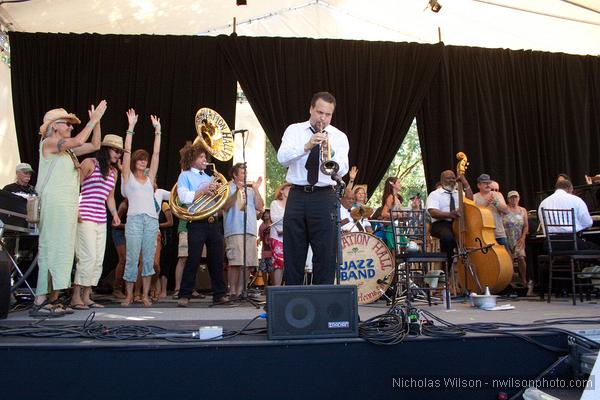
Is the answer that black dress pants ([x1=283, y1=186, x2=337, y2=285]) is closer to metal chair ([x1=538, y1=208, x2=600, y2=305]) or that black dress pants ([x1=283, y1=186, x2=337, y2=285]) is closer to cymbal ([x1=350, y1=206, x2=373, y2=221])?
cymbal ([x1=350, y1=206, x2=373, y2=221])

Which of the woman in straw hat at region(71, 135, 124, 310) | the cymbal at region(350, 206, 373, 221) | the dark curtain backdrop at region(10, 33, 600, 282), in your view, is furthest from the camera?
the dark curtain backdrop at region(10, 33, 600, 282)

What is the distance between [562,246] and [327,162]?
4.27 m

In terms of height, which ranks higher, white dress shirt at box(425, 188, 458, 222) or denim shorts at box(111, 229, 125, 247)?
white dress shirt at box(425, 188, 458, 222)

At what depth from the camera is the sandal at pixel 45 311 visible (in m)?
4.18

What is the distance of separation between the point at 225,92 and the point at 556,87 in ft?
20.0

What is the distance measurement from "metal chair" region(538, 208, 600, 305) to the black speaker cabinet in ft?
13.2

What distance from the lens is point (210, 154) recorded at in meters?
5.94

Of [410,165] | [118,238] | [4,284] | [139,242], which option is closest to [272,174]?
[410,165]

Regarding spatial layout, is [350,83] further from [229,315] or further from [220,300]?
[229,315]

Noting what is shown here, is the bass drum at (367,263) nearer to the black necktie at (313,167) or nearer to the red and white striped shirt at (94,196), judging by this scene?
the black necktie at (313,167)

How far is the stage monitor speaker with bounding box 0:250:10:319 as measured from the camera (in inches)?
147

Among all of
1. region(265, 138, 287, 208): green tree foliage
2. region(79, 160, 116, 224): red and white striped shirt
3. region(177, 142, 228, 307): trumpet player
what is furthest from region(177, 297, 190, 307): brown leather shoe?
region(265, 138, 287, 208): green tree foliage

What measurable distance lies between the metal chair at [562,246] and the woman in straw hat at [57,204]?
4.91 meters

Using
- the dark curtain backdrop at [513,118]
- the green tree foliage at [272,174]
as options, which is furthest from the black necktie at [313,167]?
the green tree foliage at [272,174]
